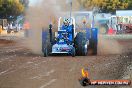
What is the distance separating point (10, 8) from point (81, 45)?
6553cm

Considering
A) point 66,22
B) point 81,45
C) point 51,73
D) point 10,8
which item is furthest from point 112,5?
point 51,73

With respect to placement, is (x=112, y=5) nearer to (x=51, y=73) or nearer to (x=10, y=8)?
(x=10, y=8)

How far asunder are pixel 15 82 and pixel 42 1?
14.8m

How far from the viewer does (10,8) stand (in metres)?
88.8

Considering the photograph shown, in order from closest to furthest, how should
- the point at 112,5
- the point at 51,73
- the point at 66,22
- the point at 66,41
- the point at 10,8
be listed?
the point at 51,73 → the point at 66,41 → the point at 66,22 → the point at 10,8 → the point at 112,5

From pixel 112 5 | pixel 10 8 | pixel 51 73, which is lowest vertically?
pixel 51 73

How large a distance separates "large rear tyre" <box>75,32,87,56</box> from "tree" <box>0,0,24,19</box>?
6124 cm

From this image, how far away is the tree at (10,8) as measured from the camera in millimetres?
86631

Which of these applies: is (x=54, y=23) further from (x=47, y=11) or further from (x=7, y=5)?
(x=7, y=5)

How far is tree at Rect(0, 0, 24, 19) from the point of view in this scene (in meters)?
86.6

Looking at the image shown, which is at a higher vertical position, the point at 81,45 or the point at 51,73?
the point at 81,45

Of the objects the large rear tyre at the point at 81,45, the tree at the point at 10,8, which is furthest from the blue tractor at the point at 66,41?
the tree at the point at 10,8

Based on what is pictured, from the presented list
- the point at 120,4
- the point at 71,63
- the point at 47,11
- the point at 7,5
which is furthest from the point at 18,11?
the point at 71,63

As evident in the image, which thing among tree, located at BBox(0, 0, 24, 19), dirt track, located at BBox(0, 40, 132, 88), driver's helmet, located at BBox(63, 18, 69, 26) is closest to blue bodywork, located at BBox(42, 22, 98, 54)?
driver's helmet, located at BBox(63, 18, 69, 26)
